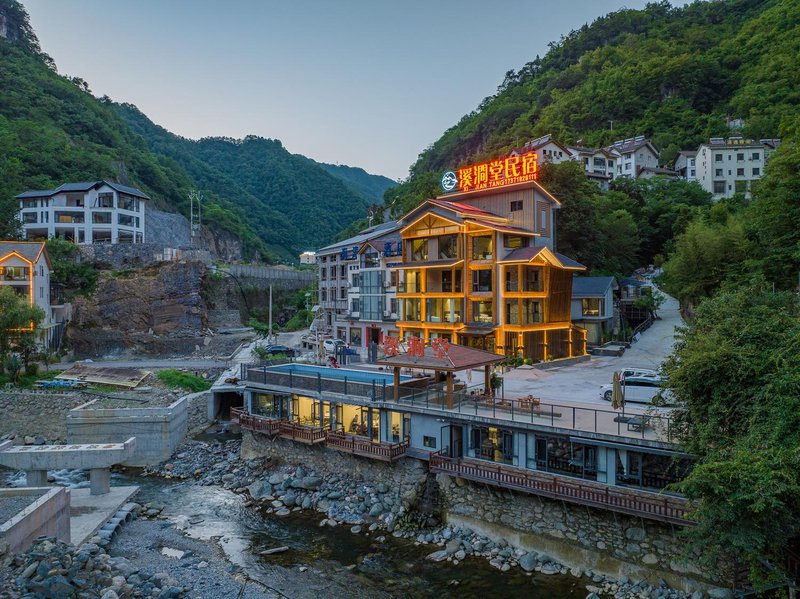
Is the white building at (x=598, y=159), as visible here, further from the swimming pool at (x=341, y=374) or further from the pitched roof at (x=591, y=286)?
the swimming pool at (x=341, y=374)

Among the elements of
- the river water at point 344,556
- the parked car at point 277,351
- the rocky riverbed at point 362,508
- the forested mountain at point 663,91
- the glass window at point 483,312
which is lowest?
the river water at point 344,556

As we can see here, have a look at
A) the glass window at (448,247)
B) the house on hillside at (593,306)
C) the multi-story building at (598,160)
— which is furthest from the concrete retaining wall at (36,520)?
the multi-story building at (598,160)

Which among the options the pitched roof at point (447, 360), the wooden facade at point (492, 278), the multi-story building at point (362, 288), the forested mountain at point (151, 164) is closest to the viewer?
the pitched roof at point (447, 360)

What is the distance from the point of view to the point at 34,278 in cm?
4522

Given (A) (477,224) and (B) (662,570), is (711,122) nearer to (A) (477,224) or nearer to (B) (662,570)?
(A) (477,224)

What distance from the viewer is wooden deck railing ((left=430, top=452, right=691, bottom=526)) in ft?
46.1

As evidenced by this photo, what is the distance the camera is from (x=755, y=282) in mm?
16609

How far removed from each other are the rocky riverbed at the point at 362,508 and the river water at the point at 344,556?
29 cm

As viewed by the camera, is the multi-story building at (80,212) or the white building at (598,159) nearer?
the multi-story building at (80,212)

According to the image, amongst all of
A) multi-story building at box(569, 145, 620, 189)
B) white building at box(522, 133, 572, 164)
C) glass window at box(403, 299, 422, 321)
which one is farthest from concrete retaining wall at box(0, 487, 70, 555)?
multi-story building at box(569, 145, 620, 189)

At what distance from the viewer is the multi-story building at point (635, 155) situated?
75.6 meters

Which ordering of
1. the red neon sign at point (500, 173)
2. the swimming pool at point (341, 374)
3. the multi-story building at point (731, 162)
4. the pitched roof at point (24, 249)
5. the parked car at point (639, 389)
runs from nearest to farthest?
the parked car at point (639, 389) → the swimming pool at point (341, 374) → the red neon sign at point (500, 173) → the pitched roof at point (24, 249) → the multi-story building at point (731, 162)

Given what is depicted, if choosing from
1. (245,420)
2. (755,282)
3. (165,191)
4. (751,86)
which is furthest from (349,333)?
(751,86)

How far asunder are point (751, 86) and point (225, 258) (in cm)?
8650
